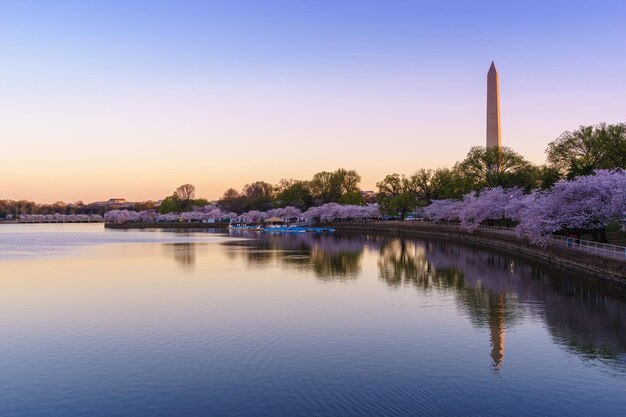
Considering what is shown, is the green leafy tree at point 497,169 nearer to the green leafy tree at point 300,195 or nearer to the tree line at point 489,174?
the tree line at point 489,174

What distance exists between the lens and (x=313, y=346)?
22.6 metres

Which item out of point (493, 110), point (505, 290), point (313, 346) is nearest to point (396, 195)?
point (493, 110)

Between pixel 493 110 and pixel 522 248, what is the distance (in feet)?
175

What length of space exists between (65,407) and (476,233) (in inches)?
3008

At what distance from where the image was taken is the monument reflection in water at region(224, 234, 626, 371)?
944 inches

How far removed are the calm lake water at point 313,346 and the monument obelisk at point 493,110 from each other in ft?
222

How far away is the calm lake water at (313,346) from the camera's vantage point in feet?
53.6

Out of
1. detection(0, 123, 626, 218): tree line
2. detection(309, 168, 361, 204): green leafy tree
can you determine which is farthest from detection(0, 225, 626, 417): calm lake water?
detection(309, 168, 361, 204): green leafy tree

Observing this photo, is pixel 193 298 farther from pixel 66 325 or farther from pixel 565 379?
pixel 565 379

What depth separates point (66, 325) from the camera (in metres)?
27.1

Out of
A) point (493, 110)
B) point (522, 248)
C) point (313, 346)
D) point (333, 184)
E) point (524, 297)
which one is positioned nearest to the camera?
point (313, 346)

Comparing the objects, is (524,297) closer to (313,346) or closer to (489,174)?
(313,346)

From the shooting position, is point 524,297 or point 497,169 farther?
point 497,169

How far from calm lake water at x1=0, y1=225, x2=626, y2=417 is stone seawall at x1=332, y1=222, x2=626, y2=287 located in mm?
1794
